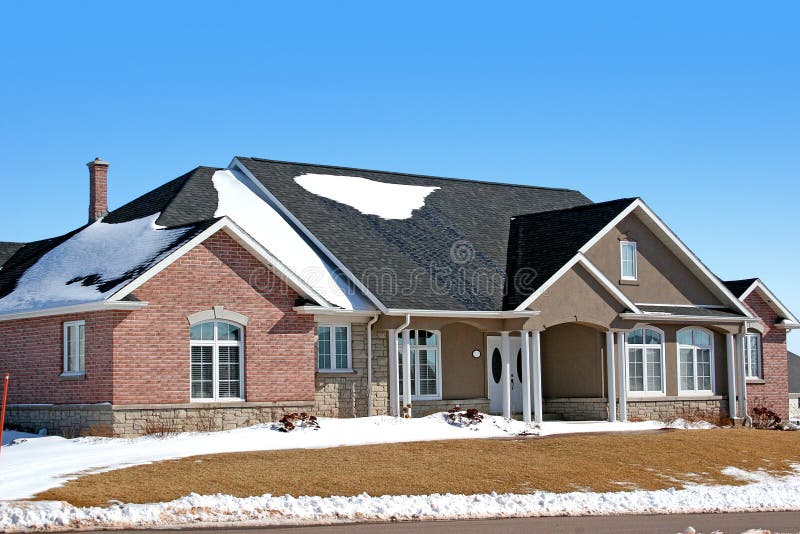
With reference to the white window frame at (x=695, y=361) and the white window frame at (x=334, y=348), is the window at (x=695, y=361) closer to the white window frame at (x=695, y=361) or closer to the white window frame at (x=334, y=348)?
the white window frame at (x=695, y=361)

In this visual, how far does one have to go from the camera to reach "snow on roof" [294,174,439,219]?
32.2 metres

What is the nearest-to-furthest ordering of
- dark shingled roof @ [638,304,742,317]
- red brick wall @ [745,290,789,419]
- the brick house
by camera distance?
the brick house → dark shingled roof @ [638,304,742,317] → red brick wall @ [745,290,789,419]

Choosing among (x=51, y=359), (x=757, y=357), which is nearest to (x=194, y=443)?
(x=51, y=359)

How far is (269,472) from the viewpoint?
59.6 ft

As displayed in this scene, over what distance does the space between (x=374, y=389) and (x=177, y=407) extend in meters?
5.52

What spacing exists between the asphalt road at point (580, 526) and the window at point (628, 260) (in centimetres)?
1486

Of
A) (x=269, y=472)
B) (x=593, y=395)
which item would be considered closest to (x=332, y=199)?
(x=593, y=395)

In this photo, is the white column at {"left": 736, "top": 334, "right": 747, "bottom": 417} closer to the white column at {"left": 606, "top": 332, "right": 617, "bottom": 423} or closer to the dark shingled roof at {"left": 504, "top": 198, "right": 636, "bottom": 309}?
the white column at {"left": 606, "top": 332, "right": 617, "bottom": 423}

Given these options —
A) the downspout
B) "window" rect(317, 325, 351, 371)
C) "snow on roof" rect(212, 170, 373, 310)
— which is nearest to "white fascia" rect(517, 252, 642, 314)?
the downspout

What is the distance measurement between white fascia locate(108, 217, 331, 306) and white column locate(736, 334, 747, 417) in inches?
523

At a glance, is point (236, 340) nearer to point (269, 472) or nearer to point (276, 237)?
point (276, 237)

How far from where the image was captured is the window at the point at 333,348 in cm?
2698

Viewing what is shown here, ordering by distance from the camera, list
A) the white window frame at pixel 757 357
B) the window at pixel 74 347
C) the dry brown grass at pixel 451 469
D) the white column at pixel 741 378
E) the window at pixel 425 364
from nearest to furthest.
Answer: the dry brown grass at pixel 451 469 → the window at pixel 74 347 → the window at pixel 425 364 → the white column at pixel 741 378 → the white window frame at pixel 757 357

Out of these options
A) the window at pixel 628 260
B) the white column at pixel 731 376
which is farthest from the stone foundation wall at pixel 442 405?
the white column at pixel 731 376
